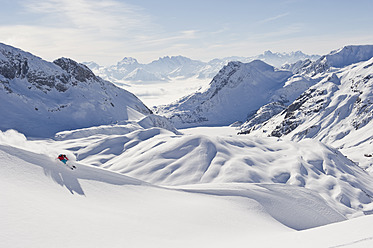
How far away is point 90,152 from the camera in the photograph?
78.2 meters

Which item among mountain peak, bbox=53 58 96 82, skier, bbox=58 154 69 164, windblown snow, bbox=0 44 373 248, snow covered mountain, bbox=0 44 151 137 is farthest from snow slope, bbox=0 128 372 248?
mountain peak, bbox=53 58 96 82

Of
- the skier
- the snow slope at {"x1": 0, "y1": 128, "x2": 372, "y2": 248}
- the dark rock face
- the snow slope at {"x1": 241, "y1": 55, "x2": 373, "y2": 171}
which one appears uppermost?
the dark rock face

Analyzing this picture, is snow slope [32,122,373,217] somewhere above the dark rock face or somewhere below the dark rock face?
below

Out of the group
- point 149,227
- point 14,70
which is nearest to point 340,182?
point 149,227

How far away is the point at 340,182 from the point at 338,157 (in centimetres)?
1609

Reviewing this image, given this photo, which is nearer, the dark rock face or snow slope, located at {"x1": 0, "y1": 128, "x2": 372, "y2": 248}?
snow slope, located at {"x1": 0, "y1": 128, "x2": 372, "y2": 248}

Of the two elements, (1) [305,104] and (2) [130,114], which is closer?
(2) [130,114]

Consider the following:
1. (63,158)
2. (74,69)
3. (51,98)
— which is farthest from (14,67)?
(63,158)

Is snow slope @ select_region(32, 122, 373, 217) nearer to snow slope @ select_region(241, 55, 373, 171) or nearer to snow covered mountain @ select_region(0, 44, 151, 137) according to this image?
snow covered mountain @ select_region(0, 44, 151, 137)

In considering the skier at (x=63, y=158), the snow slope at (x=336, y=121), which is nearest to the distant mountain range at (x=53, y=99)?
the skier at (x=63, y=158)

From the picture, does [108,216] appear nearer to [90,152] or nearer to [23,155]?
[23,155]

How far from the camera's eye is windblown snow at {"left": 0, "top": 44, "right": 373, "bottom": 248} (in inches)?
520

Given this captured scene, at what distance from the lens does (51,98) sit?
123188mm

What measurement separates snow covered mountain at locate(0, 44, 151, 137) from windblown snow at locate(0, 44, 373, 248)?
1.72ft
